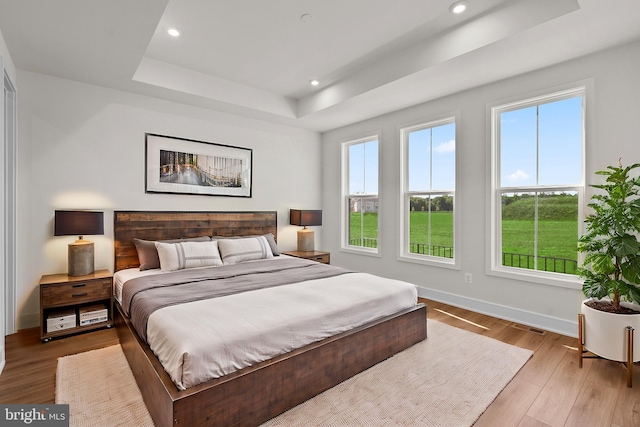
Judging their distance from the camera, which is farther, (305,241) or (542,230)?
(305,241)

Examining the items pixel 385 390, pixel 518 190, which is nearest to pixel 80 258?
pixel 385 390

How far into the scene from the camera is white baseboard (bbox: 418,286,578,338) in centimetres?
303

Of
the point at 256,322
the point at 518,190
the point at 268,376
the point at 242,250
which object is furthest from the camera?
the point at 242,250

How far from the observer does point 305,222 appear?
492 cm

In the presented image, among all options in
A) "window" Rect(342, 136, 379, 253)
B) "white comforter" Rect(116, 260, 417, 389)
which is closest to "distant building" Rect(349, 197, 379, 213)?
"window" Rect(342, 136, 379, 253)

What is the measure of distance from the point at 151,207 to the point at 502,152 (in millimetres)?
4189

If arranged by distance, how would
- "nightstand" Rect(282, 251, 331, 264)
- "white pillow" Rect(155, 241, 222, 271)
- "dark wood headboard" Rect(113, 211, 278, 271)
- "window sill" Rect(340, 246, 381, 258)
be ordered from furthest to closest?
"window sill" Rect(340, 246, 381, 258)
"nightstand" Rect(282, 251, 331, 264)
"dark wood headboard" Rect(113, 211, 278, 271)
"white pillow" Rect(155, 241, 222, 271)

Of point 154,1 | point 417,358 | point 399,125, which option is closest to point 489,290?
point 417,358

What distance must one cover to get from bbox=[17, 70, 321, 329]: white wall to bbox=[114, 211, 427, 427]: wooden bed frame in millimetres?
1074

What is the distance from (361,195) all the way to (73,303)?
3.89m

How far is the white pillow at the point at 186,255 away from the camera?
335cm

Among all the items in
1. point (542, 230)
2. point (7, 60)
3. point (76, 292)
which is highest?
point (7, 60)

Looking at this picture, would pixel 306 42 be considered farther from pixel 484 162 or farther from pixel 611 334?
pixel 611 334

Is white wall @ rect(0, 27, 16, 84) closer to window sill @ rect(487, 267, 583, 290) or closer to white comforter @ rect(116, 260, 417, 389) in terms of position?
white comforter @ rect(116, 260, 417, 389)
